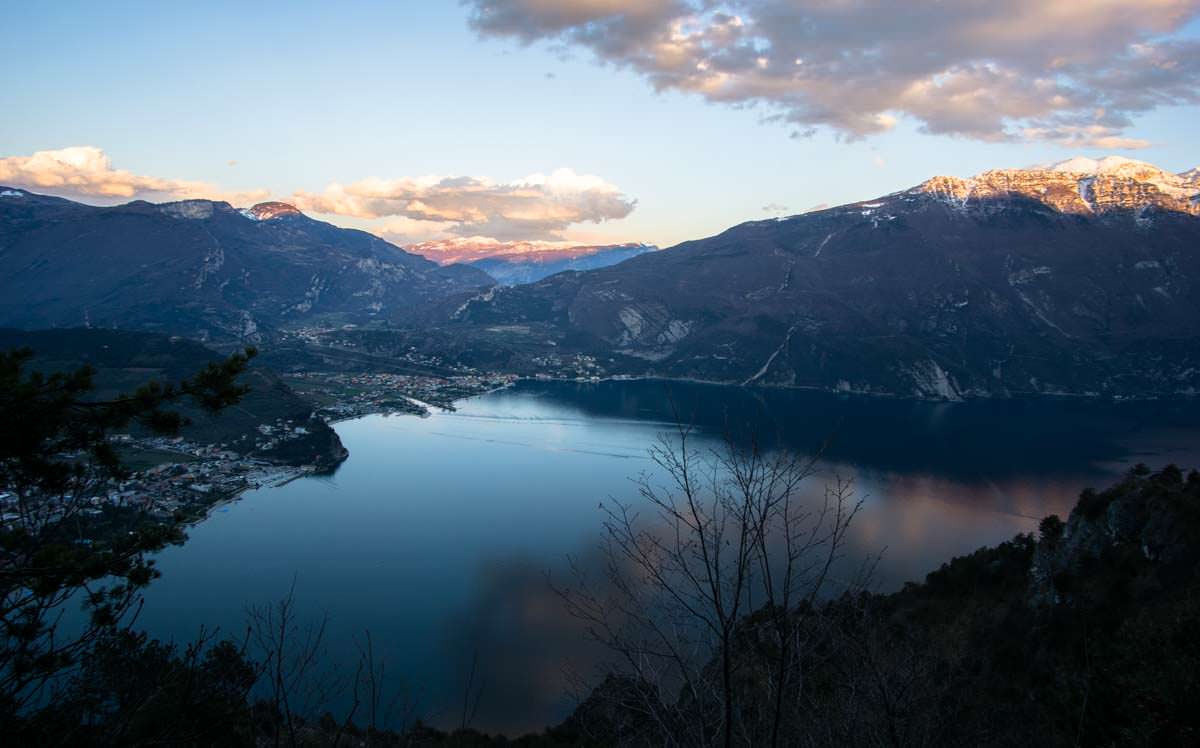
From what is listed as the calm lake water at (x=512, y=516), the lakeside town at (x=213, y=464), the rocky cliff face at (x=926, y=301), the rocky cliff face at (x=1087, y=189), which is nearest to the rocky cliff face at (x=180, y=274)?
the rocky cliff face at (x=926, y=301)

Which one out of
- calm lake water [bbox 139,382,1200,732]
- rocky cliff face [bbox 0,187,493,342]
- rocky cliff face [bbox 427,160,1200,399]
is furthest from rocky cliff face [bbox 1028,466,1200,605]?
rocky cliff face [bbox 0,187,493,342]

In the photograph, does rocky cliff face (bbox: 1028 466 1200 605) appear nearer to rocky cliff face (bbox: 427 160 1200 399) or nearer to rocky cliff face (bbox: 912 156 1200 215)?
rocky cliff face (bbox: 427 160 1200 399)

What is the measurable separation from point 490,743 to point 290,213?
176 meters

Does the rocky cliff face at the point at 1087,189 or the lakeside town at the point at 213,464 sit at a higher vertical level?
the rocky cliff face at the point at 1087,189

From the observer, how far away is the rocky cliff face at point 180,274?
84.5m

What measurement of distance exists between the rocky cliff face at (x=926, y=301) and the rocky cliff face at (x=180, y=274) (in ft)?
99.0

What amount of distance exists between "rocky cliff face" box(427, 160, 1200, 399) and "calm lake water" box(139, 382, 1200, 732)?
56.1 feet

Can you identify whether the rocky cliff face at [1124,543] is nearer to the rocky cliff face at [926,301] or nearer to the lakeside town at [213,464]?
the lakeside town at [213,464]

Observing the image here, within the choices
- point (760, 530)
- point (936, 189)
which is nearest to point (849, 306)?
point (936, 189)

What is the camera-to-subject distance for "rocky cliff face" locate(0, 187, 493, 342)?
84.5m

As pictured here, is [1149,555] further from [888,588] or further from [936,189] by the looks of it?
[936,189]

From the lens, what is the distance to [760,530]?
252cm

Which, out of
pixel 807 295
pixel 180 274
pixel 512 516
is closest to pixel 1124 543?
pixel 512 516

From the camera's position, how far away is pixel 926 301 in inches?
3219
